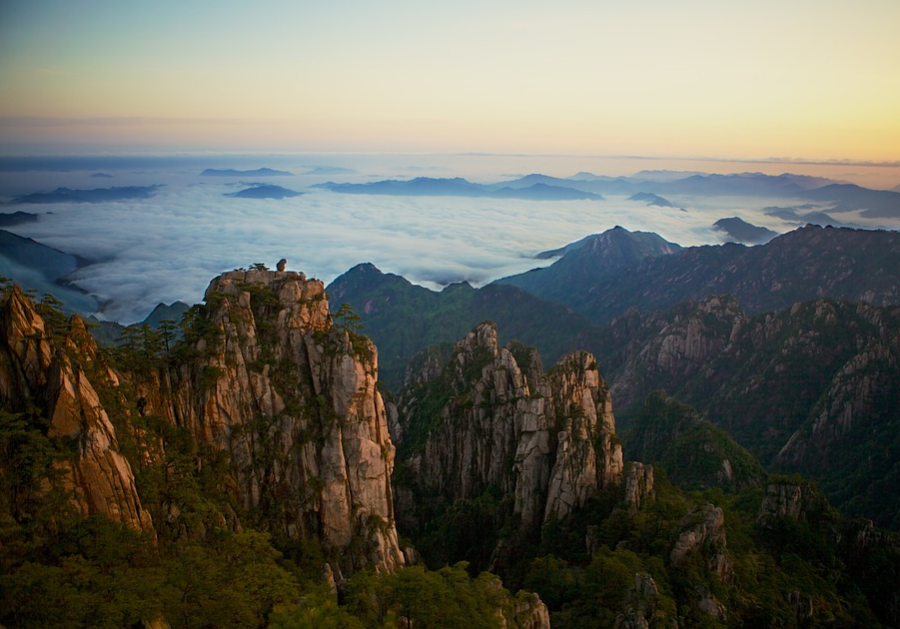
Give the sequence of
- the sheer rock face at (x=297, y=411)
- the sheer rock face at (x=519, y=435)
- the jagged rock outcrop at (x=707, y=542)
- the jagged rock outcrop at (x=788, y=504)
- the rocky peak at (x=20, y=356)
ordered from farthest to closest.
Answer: the sheer rock face at (x=519, y=435)
the jagged rock outcrop at (x=788, y=504)
the jagged rock outcrop at (x=707, y=542)
the sheer rock face at (x=297, y=411)
the rocky peak at (x=20, y=356)

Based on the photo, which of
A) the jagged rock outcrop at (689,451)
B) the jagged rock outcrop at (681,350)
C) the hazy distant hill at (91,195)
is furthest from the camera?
the jagged rock outcrop at (681,350)

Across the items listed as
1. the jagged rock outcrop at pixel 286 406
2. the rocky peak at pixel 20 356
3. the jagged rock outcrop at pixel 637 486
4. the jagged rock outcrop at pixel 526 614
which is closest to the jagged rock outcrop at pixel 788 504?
the jagged rock outcrop at pixel 637 486

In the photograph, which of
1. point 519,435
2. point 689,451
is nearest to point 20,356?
point 519,435

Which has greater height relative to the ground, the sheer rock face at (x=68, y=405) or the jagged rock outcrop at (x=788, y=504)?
the sheer rock face at (x=68, y=405)

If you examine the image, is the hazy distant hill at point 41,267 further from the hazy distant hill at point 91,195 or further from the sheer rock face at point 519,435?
the sheer rock face at point 519,435

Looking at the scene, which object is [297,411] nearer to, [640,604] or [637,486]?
[640,604]

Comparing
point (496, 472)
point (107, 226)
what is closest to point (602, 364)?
point (496, 472)
